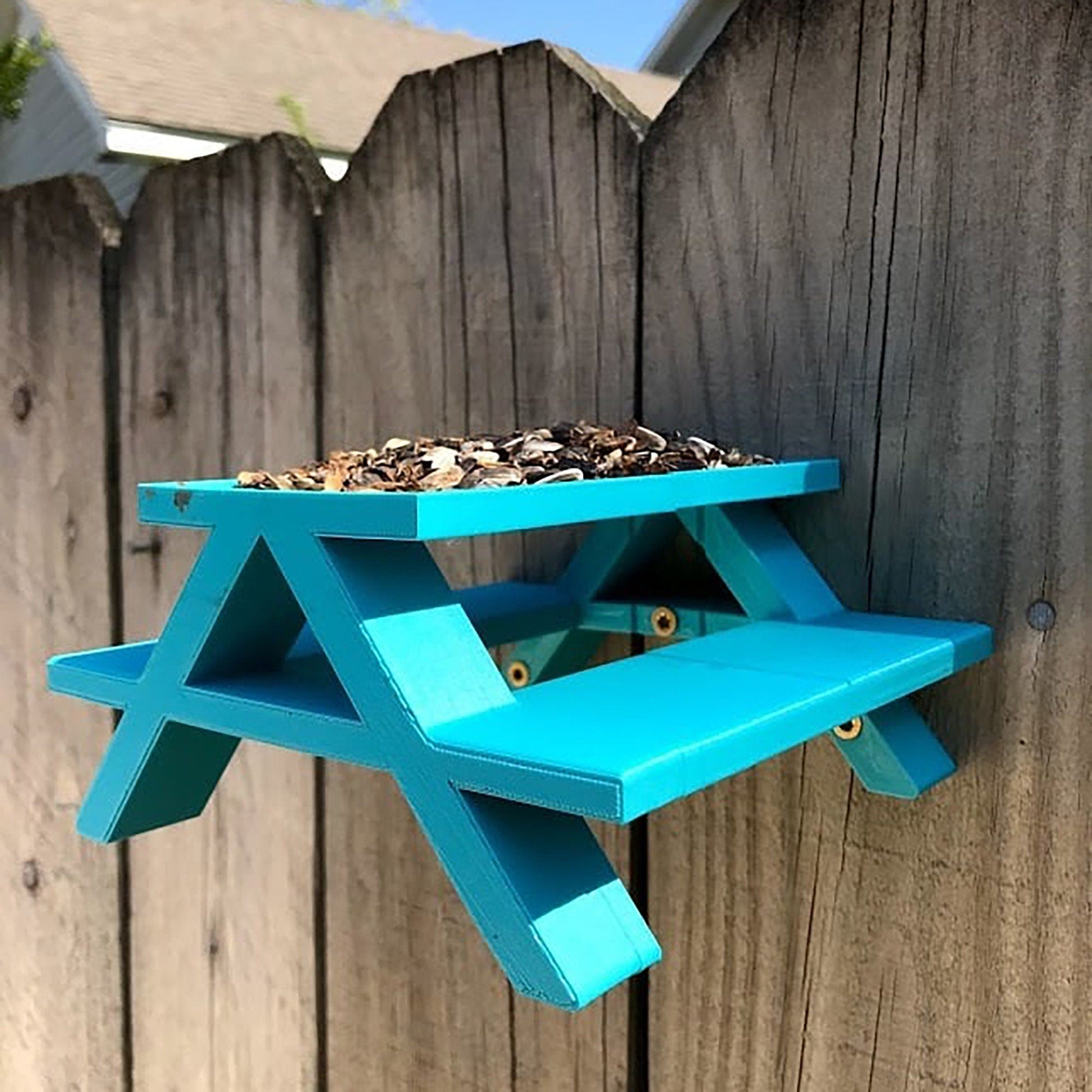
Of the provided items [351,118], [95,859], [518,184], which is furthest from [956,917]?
[351,118]

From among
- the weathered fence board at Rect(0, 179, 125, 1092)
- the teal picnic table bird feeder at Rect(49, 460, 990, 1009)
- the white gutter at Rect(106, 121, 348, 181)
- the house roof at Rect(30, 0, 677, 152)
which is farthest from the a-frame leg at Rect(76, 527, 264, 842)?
the house roof at Rect(30, 0, 677, 152)

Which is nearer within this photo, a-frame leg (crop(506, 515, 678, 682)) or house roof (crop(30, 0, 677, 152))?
a-frame leg (crop(506, 515, 678, 682))

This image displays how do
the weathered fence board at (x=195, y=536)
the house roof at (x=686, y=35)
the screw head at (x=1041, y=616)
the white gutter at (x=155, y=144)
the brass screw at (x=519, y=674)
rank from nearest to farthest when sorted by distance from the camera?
the screw head at (x=1041, y=616) < the brass screw at (x=519, y=674) < the weathered fence board at (x=195, y=536) < the white gutter at (x=155, y=144) < the house roof at (x=686, y=35)

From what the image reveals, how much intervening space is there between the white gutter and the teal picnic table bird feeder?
3.00 meters

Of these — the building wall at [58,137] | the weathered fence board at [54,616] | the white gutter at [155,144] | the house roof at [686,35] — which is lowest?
the weathered fence board at [54,616]

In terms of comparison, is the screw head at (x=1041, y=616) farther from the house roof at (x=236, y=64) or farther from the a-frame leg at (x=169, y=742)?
the house roof at (x=236, y=64)

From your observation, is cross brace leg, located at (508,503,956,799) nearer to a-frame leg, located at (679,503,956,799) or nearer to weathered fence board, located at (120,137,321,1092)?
a-frame leg, located at (679,503,956,799)

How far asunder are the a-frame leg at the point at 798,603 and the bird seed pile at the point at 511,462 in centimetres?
5

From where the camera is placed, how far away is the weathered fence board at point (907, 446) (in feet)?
2.88

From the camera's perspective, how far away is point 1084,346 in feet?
2.81

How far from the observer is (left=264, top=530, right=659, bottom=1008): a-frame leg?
65cm

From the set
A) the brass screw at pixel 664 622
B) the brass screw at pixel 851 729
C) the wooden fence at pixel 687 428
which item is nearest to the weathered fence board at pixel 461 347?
the wooden fence at pixel 687 428

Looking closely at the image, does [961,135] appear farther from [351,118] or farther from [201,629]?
[351,118]

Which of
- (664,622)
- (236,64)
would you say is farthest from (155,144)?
(664,622)
